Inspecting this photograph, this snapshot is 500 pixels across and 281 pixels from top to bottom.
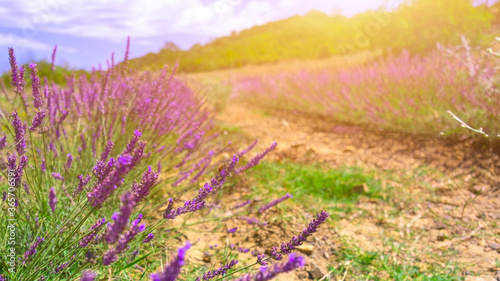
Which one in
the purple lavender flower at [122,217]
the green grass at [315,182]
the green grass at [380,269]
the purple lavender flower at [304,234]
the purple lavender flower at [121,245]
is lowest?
the green grass at [380,269]

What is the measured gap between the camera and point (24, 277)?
35.2 inches

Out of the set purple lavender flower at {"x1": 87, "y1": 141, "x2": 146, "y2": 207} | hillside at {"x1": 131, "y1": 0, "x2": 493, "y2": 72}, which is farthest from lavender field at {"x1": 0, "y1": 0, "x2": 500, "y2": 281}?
hillside at {"x1": 131, "y1": 0, "x2": 493, "y2": 72}

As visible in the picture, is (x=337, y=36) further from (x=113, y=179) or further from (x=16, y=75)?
(x=113, y=179)

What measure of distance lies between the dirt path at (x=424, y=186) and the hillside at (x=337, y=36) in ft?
5.52

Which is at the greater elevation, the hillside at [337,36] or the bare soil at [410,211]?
the hillside at [337,36]

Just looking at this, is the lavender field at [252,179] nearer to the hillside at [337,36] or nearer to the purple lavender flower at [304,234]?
the purple lavender flower at [304,234]

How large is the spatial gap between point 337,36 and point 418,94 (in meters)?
17.4

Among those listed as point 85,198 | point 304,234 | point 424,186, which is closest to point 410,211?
point 424,186

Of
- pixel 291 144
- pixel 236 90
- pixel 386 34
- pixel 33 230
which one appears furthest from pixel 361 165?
pixel 386 34

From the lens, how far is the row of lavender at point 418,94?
300cm

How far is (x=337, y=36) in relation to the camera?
64.4 ft

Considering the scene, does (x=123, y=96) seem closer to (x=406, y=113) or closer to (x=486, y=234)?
(x=486, y=234)

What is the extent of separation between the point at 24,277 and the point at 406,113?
373 cm

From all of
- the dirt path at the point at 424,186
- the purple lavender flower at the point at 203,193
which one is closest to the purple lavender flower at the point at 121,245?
the purple lavender flower at the point at 203,193
